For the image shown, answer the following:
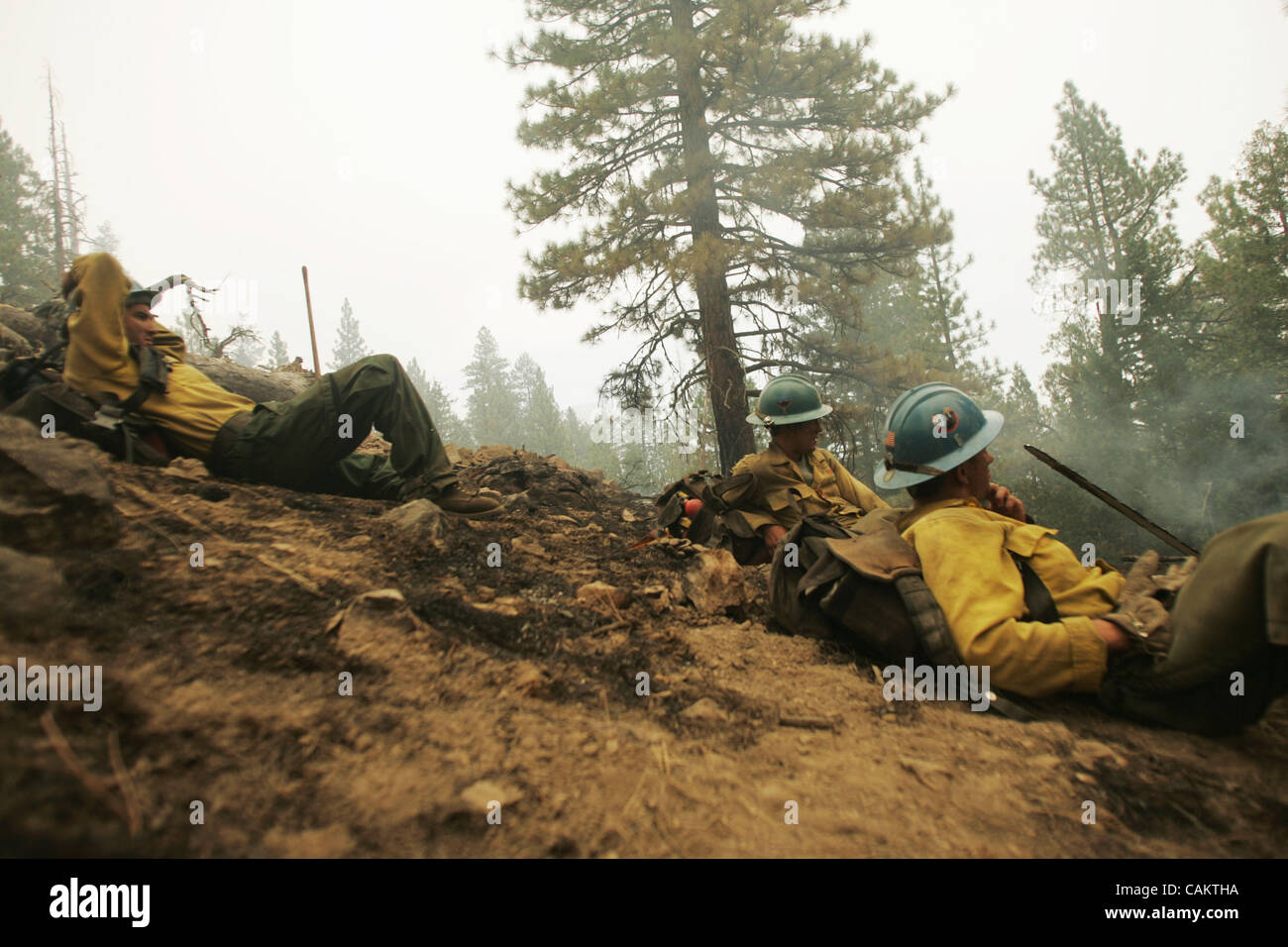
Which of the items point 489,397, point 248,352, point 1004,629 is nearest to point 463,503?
point 1004,629

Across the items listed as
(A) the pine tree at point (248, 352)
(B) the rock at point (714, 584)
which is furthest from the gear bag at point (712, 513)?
(A) the pine tree at point (248, 352)

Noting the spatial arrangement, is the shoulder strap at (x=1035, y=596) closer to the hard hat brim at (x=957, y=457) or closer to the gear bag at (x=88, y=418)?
the hard hat brim at (x=957, y=457)

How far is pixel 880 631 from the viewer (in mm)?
2311

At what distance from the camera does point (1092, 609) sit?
2.13 m

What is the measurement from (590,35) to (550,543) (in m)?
9.67

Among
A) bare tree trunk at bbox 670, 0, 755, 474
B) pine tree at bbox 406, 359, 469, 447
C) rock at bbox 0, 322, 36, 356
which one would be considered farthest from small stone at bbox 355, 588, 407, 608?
pine tree at bbox 406, 359, 469, 447

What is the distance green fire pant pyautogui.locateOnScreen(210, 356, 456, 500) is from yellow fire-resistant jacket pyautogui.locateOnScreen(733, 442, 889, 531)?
2.42 meters

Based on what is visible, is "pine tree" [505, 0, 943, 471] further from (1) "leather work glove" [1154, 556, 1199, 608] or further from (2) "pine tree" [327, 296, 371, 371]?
(2) "pine tree" [327, 296, 371, 371]

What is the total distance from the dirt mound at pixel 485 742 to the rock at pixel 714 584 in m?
0.49

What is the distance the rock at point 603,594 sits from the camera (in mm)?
2783

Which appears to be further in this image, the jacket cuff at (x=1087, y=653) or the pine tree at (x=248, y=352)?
the pine tree at (x=248, y=352)

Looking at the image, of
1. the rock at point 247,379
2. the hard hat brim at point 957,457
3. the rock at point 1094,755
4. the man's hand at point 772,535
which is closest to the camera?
the rock at point 1094,755
